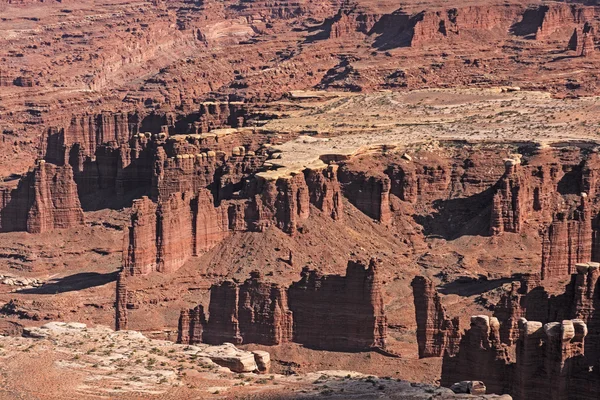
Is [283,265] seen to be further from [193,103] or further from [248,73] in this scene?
[248,73]

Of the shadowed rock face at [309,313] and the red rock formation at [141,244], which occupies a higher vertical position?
the red rock formation at [141,244]

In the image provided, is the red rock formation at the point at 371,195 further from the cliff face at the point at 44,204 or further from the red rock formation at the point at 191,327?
the red rock formation at the point at 191,327

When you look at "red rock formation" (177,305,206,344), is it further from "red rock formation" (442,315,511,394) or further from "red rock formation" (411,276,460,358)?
"red rock formation" (442,315,511,394)

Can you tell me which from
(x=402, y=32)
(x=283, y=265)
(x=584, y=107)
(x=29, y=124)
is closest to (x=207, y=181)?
(x=283, y=265)

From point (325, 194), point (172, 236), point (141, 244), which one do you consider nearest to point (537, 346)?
point (141, 244)

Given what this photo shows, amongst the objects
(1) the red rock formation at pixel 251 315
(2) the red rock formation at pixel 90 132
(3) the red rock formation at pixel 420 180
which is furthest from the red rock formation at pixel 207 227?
(2) the red rock formation at pixel 90 132

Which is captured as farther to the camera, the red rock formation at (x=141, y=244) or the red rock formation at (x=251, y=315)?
the red rock formation at (x=141, y=244)
